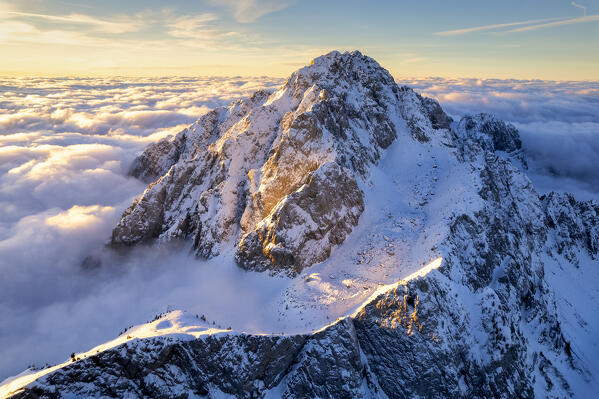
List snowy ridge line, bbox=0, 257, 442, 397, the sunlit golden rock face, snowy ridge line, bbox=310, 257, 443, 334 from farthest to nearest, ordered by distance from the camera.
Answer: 1. the sunlit golden rock face
2. snowy ridge line, bbox=310, 257, 443, 334
3. snowy ridge line, bbox=0, 257, 442, 397

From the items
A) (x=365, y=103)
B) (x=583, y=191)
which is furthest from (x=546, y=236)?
(x=583, y=191)

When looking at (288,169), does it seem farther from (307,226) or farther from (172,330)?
(172,330)

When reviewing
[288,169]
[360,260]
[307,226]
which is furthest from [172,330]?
[288,169]

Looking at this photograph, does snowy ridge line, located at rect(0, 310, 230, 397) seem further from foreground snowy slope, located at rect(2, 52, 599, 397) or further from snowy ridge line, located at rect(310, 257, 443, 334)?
snowy ridge line, located at rect(310, 257, 443, 334)

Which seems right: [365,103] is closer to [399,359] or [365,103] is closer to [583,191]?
[399,359]

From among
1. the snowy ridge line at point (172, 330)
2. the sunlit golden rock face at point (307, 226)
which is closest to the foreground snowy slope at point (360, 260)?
the sunlit golden rock face at point (307, 226)

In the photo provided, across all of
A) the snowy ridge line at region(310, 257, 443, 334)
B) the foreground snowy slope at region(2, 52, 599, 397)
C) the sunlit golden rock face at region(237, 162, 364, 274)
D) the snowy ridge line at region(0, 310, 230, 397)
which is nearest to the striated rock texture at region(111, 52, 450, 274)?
the sunlit golden rock face at region(237, 162, 364, 274)

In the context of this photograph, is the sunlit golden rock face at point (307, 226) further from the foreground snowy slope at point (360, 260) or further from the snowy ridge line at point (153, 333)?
the snowy ridge line at point (153, 333)
